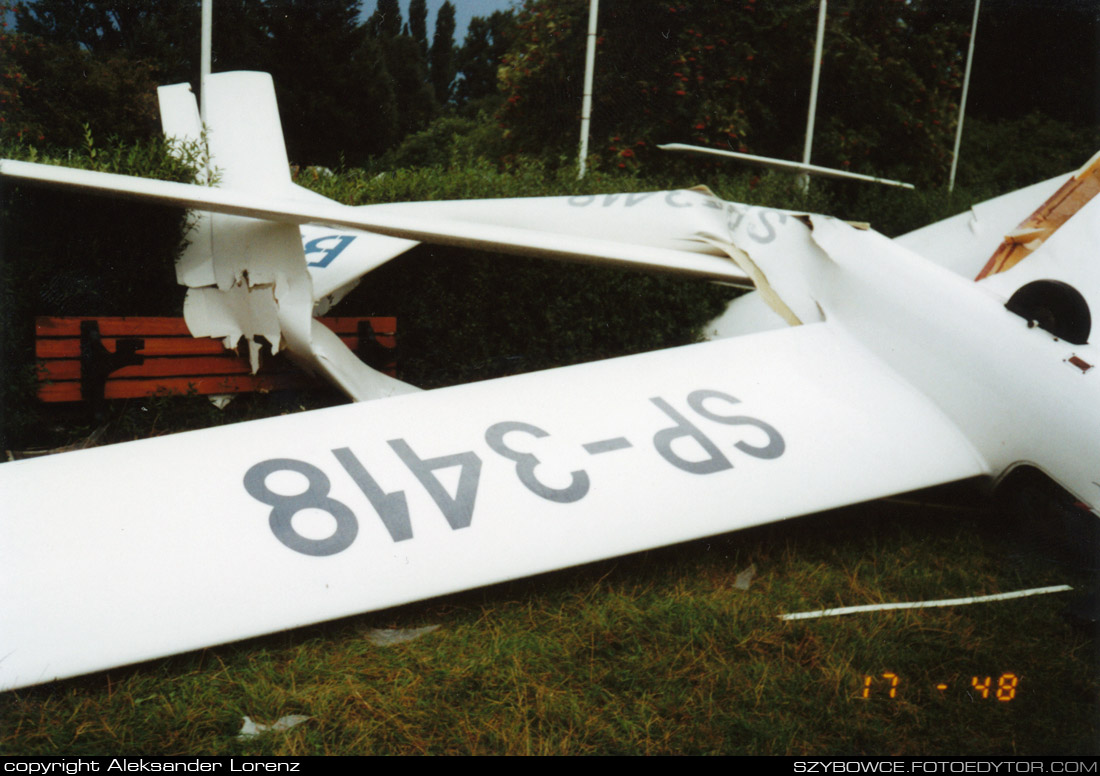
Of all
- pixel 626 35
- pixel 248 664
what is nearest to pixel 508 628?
Result: pixel 248 664

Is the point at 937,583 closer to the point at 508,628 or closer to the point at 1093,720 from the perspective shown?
the point at 1093,720

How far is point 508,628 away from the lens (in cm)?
248

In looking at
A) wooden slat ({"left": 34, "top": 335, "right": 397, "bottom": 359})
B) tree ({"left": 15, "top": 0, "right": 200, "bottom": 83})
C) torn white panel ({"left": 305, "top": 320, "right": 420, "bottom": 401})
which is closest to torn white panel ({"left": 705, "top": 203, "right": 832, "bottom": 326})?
torn white panel ({"left": 305, "top": 320, "right": 420, "bottom": 401})

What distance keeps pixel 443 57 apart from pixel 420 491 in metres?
16.9

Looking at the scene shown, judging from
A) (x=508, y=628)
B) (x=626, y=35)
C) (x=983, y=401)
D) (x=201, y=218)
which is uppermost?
(x=626, y=35)

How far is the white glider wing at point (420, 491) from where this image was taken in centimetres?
210

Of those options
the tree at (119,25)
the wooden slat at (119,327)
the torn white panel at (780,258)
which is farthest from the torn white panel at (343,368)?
the tree at (119,25)

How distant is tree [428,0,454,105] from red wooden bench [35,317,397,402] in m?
12.3

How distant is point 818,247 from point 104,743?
3.67 m

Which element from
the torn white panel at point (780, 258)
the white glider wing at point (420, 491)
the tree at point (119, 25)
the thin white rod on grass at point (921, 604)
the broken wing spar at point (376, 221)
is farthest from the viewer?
the tree at point (119, 25)

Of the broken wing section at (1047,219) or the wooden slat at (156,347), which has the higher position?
the broken wing section at (1047,219)

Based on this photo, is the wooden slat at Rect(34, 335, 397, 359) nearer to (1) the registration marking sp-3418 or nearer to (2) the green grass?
(1) the registration marking sp-3418

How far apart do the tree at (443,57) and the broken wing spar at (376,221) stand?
509 inches

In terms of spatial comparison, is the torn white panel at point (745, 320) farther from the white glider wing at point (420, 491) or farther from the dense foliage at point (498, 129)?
the white glider wing at point (420, 491)
